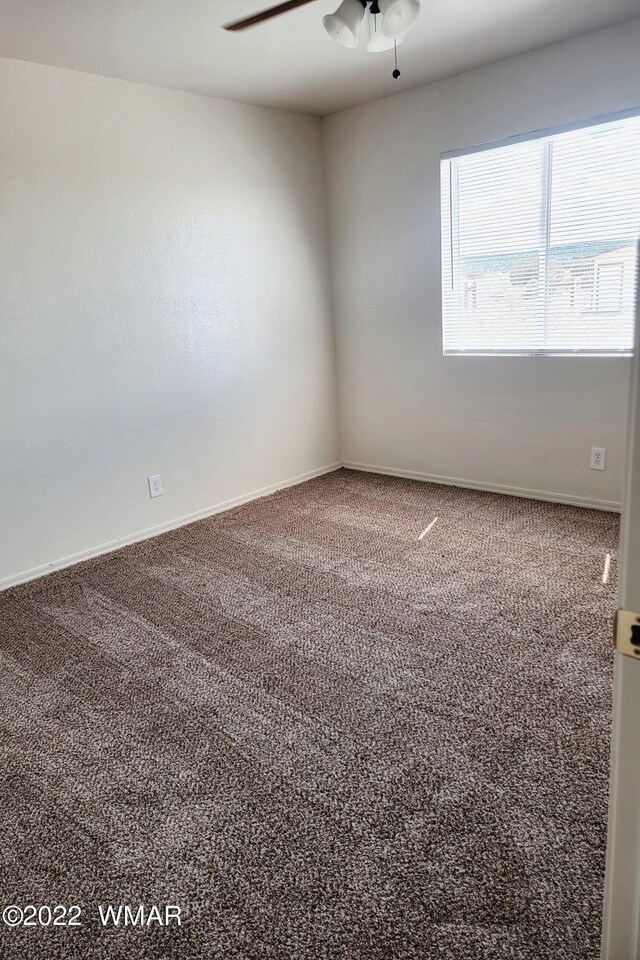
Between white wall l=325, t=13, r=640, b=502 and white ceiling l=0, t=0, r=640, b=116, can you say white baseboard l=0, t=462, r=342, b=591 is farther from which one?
white ceiling l=0, t=0, r=640, b=116

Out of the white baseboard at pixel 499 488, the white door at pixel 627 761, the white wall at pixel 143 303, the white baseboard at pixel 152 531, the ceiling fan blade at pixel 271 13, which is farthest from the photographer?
the white baseboard at pixel 499 488

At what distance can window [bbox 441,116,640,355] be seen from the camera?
3393mm

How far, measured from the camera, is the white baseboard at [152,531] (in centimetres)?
339

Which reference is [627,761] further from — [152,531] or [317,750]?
[152,531]

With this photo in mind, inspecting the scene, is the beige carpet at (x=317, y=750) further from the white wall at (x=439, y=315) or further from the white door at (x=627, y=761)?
the white wall at (x=439, y=315)

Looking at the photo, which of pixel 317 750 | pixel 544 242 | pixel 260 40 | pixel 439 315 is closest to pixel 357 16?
pixel 260 40

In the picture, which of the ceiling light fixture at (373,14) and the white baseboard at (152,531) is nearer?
the ceiling light fixture at (373,14)

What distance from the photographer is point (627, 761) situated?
872mm

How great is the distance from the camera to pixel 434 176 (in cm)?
404

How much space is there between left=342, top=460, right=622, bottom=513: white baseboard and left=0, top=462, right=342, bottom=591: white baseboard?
336 millimetres

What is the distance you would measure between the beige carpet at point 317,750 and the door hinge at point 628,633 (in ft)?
3.05

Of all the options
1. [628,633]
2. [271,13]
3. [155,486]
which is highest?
[271,13]

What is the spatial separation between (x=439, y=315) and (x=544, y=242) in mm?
793

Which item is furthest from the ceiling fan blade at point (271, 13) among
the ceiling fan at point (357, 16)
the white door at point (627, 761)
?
the white door at point (627, 761)
